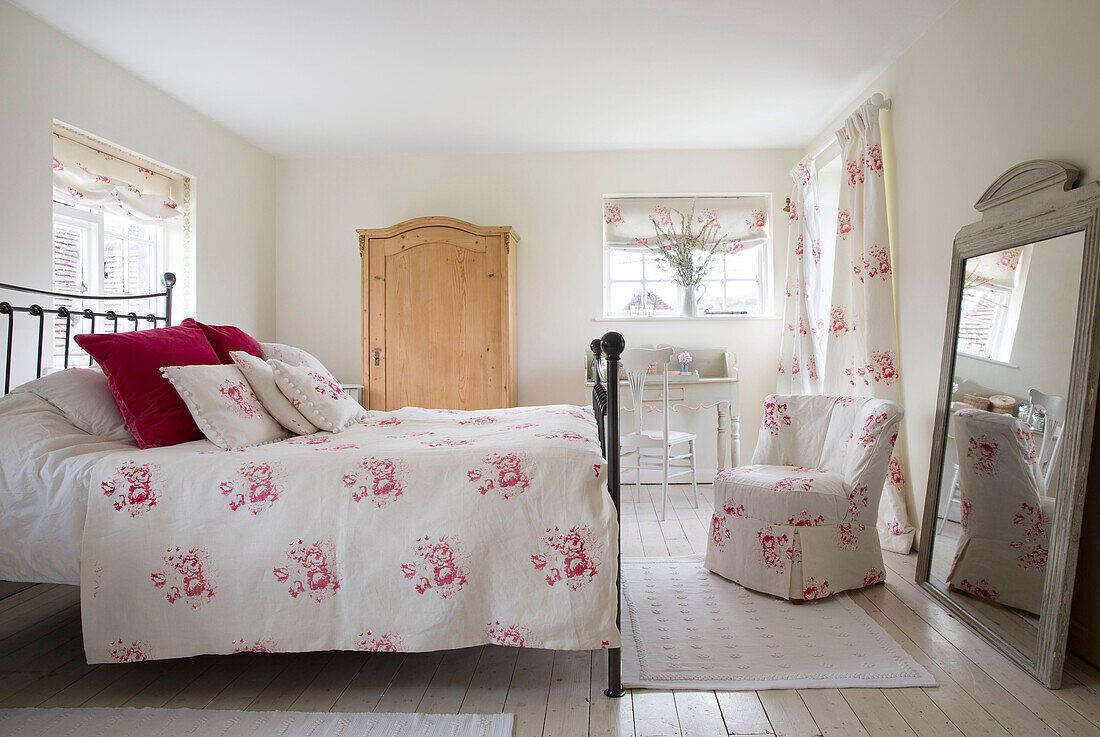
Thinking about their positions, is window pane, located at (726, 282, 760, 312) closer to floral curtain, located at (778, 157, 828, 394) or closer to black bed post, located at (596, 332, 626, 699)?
floral curtain, located at (778, 157, 828, 394)

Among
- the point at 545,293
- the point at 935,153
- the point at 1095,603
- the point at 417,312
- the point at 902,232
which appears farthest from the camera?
the point at 545,293

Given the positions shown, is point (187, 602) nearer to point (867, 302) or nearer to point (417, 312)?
point (417, 312)

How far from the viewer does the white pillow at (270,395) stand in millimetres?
2414

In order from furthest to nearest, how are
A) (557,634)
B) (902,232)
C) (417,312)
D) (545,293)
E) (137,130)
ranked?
(545,293), (417,312), (137,130), (902,232), (557,634)

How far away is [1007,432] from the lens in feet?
7.37

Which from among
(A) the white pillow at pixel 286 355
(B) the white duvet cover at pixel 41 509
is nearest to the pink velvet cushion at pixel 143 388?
(B) the white duvet cover at pixel 41 509

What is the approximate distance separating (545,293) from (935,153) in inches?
105

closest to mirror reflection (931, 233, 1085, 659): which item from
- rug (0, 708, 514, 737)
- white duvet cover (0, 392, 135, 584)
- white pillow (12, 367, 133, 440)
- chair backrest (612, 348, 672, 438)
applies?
chair backrest (612, 348, 672, 438)

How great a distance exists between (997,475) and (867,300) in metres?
1.33

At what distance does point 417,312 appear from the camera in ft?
14.7

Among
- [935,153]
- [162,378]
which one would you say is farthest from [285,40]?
[935,153]

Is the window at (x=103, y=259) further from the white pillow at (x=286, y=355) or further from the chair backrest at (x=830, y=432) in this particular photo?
the chair backrest at (x=830, y=432)

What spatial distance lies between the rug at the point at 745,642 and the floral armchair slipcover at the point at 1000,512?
1.36 feet

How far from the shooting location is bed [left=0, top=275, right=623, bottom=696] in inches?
69.7
